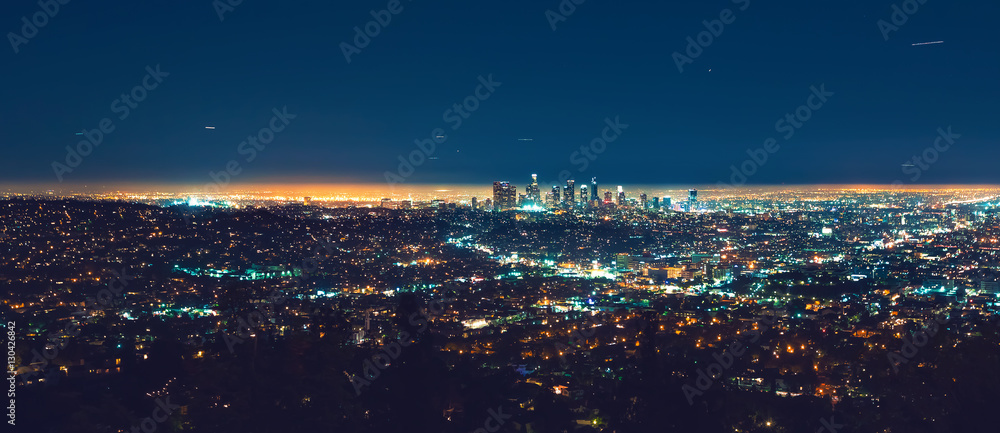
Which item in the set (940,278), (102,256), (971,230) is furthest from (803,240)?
(102,256)

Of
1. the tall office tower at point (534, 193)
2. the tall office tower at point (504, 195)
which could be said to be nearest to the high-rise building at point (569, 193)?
the tall office tower at point (534, 193)

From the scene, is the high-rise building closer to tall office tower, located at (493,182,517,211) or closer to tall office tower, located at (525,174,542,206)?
tall office tower, located at (525,174,542,206)

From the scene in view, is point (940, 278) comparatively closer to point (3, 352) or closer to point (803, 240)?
point (803, 240)

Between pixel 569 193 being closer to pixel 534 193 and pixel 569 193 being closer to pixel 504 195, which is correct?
pixel 534 193

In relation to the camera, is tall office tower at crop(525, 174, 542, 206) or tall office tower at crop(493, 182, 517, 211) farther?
tall office tower at crop(525, 174, 542, 206)

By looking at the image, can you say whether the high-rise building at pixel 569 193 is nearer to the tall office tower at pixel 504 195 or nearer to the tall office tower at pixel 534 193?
the tall office tower at pixel 534 193

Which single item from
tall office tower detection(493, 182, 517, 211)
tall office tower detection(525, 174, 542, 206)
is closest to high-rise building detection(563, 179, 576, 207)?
tall office tower detection(525, 174, 542, 206)

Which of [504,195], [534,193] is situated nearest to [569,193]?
[534,193]
